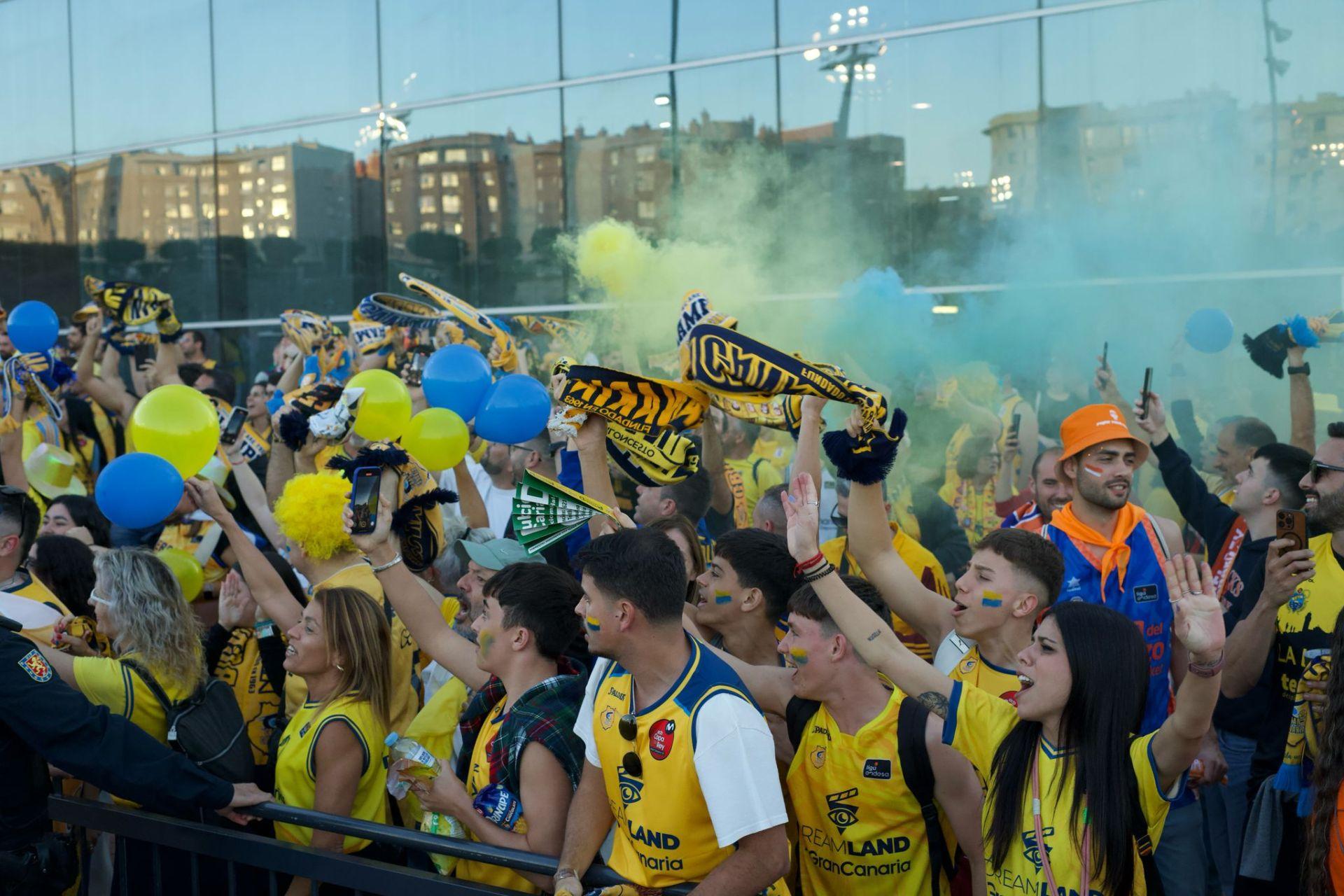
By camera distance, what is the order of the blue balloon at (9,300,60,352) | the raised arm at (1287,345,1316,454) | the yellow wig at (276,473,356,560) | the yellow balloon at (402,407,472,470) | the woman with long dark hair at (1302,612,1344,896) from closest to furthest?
1. the woman with long dark hair at (1302,612,1344,896)
2. the yellow wig at (276,473,356,560)
3. the yellow balloon at (402,407,472,470)
4. the raised arm at (1287,345,1316,454)
5. the blue balloon at (9,300,60,352)

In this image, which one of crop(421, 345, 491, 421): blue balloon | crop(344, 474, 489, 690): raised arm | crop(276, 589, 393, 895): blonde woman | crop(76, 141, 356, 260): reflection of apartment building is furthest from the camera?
crop(76, 141, 356, 260): reflection of apartment building

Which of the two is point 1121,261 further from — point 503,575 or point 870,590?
point 503,575

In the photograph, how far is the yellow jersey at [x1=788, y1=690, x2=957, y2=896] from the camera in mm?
3258

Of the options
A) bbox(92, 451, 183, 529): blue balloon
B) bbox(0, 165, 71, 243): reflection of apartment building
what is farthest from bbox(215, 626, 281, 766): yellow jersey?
bbox(0, 165, 71, 243): reflection of apartment building

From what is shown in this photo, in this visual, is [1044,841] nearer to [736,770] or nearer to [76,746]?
[736,770]

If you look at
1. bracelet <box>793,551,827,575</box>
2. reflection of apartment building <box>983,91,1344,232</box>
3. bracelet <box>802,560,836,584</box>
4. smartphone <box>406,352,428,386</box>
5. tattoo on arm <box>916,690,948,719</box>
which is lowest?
tattoo on arm <box>916,690,948,719</box>

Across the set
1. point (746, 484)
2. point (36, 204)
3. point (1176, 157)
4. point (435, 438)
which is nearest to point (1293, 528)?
point (435, 438)

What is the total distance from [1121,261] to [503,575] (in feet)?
24.5

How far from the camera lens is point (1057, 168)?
10141mm

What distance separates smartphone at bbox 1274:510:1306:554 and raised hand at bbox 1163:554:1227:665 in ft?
4.22

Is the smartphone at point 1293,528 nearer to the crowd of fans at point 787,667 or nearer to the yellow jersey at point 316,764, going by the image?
the crowd of fans at point 787,667

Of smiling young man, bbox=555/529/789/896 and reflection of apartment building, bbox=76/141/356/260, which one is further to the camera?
reflection of apartment building, bbox=76/141/356/260

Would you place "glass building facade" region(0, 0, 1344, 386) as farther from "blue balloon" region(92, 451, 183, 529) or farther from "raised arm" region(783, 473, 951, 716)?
"raised arm" region(783, 473, 951, 716)

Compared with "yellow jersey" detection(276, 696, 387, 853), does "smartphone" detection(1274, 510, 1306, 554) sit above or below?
above
